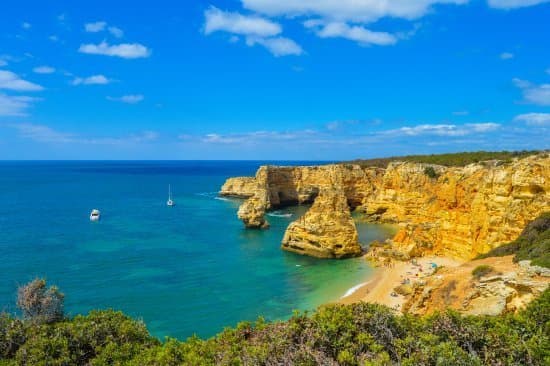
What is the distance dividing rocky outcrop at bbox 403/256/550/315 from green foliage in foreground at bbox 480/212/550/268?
0.96 meters

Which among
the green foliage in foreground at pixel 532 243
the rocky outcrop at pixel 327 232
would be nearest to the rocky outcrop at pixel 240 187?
the rocky outcrop at pixel 327 232

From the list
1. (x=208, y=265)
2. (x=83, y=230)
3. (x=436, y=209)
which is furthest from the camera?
(x=83, y=230)

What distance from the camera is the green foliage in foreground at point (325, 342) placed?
32.2 ft

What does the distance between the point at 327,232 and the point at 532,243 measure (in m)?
17.6

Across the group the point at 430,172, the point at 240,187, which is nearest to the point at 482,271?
the point at 430,172

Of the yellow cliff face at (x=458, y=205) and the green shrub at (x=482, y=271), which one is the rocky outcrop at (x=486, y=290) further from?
the yellow cliff face at (x=458, y=205)

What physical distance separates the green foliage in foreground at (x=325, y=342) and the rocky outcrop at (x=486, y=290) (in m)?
2.66

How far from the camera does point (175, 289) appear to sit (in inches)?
1148

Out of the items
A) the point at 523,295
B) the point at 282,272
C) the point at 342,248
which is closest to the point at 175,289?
the point at 282,272

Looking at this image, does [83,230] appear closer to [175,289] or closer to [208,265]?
[208,265]

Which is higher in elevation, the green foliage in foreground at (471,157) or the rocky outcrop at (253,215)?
the green foliage in foreground at (471,157)

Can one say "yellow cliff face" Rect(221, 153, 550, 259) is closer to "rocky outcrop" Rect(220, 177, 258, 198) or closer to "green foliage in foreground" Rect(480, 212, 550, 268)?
"green foliage in foreground" Rect(480, 212, 550, 268)

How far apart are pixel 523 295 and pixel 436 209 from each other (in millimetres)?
24891

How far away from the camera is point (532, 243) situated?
22438 millimetres
